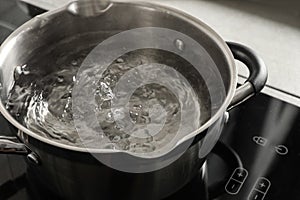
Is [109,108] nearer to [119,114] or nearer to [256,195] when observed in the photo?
[119,114]

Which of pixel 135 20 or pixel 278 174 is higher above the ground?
pixel 135 20

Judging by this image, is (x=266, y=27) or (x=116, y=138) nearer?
(x=116, y=138)

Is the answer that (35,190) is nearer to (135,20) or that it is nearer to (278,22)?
(135,20)

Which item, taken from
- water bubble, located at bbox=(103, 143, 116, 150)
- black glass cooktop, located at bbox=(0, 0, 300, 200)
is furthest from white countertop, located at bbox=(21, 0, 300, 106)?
water bubble, located at bbox=(103, 143, 116, 150)

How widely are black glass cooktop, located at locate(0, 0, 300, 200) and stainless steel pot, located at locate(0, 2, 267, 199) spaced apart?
0.03 m

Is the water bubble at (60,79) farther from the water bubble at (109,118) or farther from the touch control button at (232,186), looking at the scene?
the touch control button at (232,186)

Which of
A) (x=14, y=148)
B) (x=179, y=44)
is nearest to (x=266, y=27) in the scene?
(x=179, y=44)

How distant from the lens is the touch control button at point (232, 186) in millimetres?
554

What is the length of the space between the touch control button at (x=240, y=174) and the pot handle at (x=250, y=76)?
0.09 metres

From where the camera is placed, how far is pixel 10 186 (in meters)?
0.56

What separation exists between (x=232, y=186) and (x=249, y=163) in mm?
42

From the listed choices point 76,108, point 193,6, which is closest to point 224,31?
point 193,6

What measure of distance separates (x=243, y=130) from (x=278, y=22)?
10.8 inches

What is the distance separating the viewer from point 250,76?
553mm
